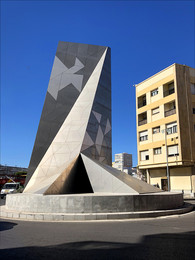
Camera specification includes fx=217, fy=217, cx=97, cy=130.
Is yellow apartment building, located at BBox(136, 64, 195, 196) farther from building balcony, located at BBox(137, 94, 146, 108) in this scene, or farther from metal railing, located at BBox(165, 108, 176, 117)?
building balcony, located at BBox(137, 94, 146, 108)

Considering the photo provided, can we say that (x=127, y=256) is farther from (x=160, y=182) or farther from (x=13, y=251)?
(x=160, y=182)

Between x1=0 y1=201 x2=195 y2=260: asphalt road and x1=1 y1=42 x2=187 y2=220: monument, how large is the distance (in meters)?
2.47

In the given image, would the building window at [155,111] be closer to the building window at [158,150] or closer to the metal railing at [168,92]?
the metal railing at [168,92]

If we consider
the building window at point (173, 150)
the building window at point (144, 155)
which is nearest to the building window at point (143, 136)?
the building window at point (144, 155)

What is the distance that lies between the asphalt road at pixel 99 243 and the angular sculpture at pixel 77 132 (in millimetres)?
4035

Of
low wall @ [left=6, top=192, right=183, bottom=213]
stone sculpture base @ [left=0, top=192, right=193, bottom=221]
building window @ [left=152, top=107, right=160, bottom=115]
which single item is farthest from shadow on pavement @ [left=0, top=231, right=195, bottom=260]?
building window @ [left=152, top=107, right=160, bottom=115]

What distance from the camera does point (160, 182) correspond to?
3125 centimetres

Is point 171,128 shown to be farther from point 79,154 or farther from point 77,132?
point 79,154

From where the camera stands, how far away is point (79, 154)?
12891 mm

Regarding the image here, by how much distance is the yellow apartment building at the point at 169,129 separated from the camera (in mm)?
27344

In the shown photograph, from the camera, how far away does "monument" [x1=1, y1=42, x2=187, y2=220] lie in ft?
30.6

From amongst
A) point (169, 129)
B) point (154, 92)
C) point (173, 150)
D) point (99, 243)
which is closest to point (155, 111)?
point (154, 92)

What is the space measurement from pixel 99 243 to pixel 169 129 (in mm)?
25940

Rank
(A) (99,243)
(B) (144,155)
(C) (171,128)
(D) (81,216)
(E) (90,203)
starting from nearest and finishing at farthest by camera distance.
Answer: (A) (99,243) < (D) (81,216) < (E) (90,203) < (C) (171,128) < (B) (144,155)
